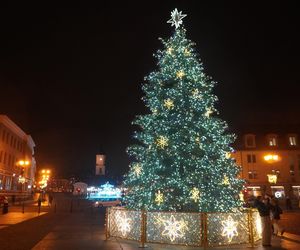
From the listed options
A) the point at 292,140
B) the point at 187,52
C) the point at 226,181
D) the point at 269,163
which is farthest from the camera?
the point at 292,140

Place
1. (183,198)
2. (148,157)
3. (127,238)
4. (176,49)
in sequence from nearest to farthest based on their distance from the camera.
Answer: (127,238), (183,198), (148,157), (176,49)

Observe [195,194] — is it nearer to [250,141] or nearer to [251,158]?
[251,158]

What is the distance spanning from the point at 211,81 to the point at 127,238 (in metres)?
9.22

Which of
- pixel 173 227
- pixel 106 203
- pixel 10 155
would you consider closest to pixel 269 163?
pixel 106 203

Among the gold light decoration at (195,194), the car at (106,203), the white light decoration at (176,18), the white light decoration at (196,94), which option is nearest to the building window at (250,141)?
the car at (106,203)

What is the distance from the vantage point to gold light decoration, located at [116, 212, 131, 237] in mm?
12922

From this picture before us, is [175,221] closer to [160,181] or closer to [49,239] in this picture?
[160,181]

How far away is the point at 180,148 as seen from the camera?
15.9 meters

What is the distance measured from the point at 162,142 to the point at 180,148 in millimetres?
905

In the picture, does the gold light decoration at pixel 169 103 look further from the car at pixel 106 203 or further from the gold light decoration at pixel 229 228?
the car at pixel 106 203

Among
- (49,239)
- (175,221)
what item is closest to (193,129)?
(175,221)

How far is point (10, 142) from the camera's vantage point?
60.4 meters

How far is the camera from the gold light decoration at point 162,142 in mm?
16016

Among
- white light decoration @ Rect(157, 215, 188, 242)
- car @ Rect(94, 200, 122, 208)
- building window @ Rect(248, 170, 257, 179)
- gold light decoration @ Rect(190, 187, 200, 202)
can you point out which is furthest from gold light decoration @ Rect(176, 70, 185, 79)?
building window @ Rect(248, 170, 257, 179)
